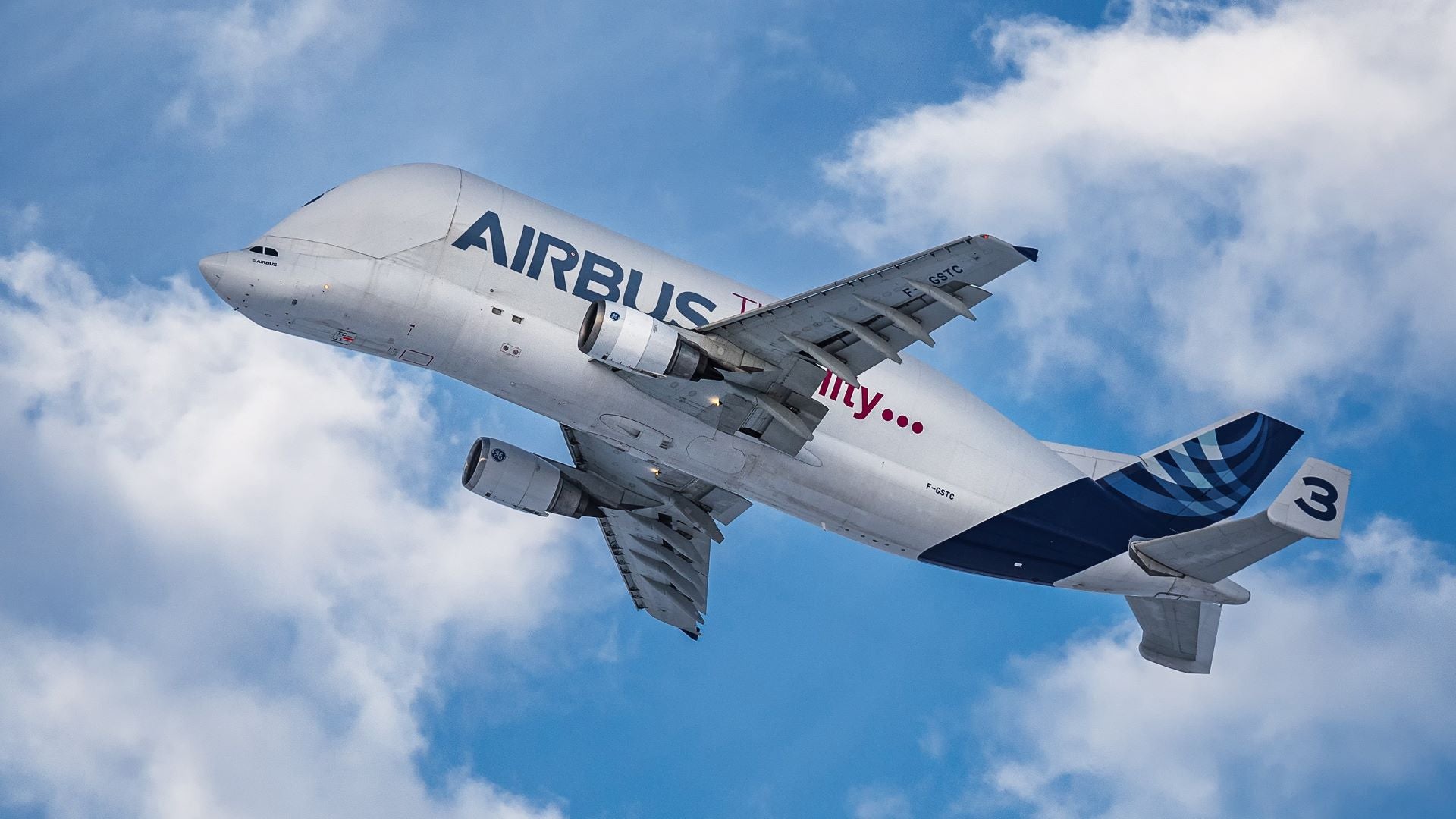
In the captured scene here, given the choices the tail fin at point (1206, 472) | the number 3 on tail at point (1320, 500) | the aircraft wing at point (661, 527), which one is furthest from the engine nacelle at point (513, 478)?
the number 3 on tail at point (1320, 500)

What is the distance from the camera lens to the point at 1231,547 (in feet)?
146

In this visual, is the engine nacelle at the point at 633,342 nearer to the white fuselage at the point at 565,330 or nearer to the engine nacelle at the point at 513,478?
the white fuselage at the point at 565,330

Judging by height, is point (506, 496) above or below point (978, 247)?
below

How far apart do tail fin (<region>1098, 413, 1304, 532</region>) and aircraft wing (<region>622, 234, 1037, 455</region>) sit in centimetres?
1206

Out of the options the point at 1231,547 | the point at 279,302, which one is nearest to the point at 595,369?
the point at 279,302

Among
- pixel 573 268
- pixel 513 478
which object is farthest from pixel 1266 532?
pixel 513 478

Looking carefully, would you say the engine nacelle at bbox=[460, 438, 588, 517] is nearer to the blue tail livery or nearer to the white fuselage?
the white fuselage

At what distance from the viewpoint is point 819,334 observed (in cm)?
4028

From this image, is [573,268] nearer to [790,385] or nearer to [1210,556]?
[790,385]

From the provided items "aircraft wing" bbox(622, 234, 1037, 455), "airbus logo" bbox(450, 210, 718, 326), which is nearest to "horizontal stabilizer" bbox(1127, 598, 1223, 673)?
"aircraft wing" bbox(622, 234, 1037, 455)

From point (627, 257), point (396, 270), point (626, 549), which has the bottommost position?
point (626, 549)

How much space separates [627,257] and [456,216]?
16.3 feet

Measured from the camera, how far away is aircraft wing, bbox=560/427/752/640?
51906mm

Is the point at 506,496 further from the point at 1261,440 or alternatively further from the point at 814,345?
the point at 1261,440
